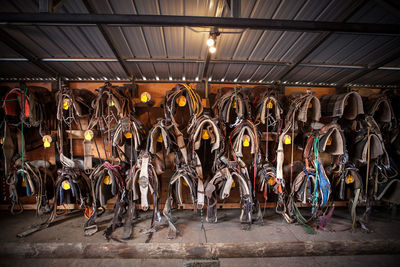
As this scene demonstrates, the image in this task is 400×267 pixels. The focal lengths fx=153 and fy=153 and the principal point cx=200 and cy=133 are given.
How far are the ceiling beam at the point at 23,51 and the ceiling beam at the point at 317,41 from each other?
4.32 metres

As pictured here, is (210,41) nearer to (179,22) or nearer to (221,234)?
(179,22)

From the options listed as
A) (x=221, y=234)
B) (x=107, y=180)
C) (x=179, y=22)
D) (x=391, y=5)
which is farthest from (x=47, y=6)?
(x=391, y=5)

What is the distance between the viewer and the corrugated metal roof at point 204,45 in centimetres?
183

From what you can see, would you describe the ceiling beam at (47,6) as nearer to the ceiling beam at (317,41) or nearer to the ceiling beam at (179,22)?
the ceiling beam at (179,22)

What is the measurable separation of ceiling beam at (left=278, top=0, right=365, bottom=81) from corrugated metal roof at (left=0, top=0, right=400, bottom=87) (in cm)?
4

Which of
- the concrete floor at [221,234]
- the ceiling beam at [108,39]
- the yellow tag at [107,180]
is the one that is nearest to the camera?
the ceiling beam at [108,39]

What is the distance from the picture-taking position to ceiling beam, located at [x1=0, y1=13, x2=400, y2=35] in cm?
160

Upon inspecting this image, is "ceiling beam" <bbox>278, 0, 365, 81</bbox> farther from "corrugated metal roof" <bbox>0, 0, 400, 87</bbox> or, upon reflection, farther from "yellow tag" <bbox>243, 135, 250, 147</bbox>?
"yellow tag" <bbox>243, 135, 250, 147</bbox>

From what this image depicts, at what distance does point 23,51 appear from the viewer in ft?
7.69

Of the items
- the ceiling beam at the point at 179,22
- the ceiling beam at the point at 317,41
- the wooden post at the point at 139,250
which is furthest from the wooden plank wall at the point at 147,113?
the ceiling beam at the point at 179,22

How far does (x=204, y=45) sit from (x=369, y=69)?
10.1 ft


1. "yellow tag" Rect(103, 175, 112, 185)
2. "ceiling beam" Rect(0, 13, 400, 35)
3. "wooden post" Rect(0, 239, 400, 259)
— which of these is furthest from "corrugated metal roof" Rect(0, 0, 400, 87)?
"wooden post" Rect(0, 239, 400, 259)

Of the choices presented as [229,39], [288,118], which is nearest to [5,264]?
[229,39]

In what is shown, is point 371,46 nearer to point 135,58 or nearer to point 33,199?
point 135,58
